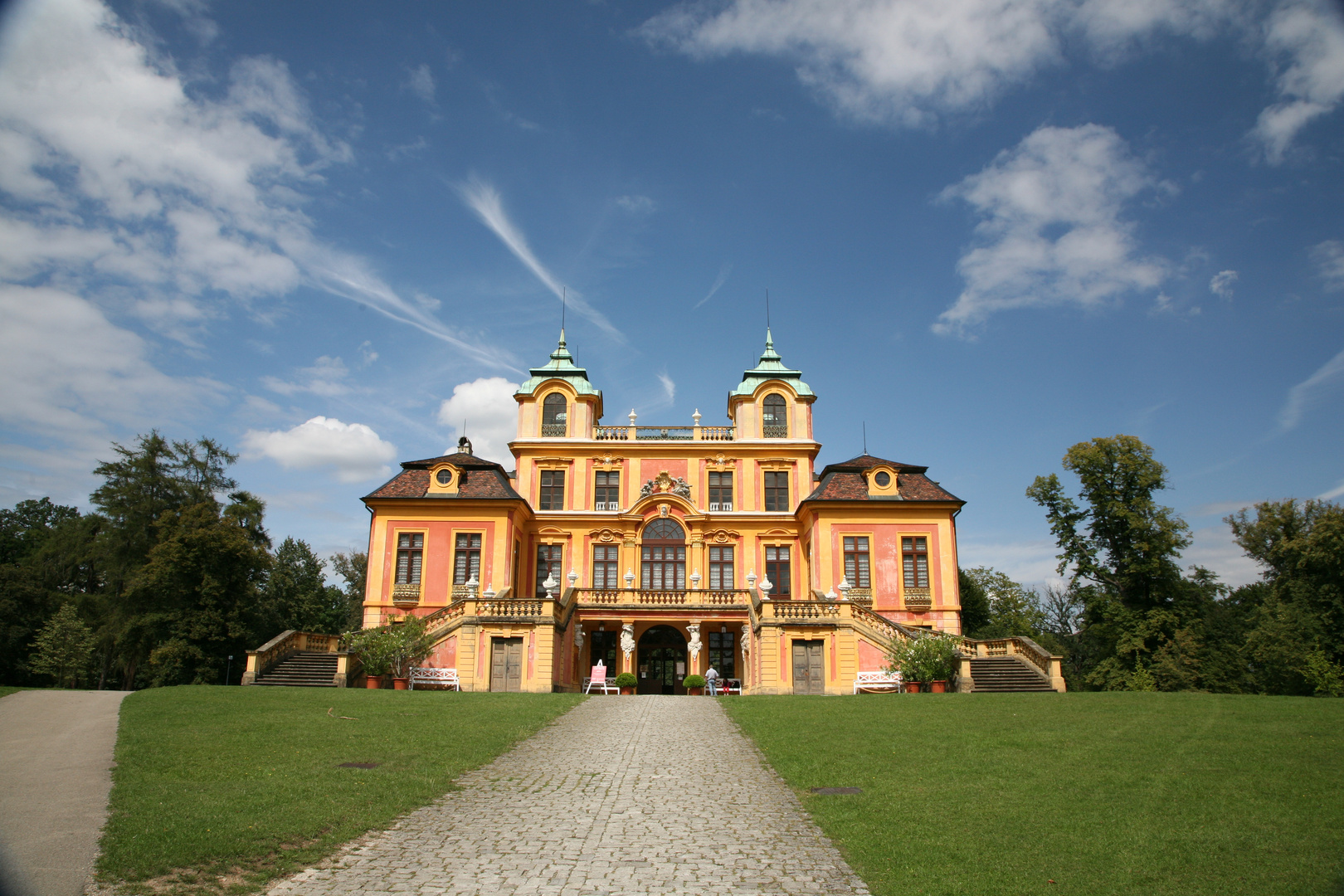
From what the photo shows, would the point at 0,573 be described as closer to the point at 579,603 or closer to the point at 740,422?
the point at 579,603

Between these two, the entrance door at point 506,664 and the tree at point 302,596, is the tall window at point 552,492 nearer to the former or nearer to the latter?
the entrance door at point 506,664

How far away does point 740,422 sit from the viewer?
39.2 meters

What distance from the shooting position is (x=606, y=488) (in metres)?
38.6

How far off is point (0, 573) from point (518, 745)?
146ft

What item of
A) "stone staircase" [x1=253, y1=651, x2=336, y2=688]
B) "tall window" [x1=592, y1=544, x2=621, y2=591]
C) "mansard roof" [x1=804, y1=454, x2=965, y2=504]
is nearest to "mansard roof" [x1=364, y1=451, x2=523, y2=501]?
"tall window" [x1=592, y1=544, x2=621, y2=591]

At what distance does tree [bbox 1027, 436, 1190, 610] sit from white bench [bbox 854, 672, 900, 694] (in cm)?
Answer: 1426

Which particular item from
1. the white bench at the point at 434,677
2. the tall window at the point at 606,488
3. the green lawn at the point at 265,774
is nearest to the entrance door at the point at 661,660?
the tall window at the point at 606,488

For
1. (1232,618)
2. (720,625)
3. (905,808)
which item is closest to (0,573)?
(720,625)

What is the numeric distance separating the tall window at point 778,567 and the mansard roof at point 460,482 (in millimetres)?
11447

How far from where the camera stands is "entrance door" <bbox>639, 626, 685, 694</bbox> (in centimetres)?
3662

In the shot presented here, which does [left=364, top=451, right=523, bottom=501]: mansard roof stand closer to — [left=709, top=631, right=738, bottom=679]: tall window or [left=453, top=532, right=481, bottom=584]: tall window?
[left=453, top=532, right=481, bottom=584]: tall window

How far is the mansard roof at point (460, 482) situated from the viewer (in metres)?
35.3

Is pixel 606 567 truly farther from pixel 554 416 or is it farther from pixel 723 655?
pixel 554 416

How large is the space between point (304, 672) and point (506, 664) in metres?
6.45
